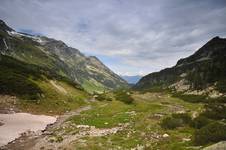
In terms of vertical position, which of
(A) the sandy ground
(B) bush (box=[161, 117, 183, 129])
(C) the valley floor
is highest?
(A) the sandy ground

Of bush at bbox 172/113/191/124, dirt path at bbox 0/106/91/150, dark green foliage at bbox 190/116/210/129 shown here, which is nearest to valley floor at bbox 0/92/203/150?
dirt path at bbox 0/106/91/150

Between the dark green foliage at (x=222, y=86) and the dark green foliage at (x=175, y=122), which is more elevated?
the dark green foliage at (x=222, y=86)

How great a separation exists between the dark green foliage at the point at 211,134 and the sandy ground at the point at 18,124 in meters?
20.8

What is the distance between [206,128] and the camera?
30453 mm

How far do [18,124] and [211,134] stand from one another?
95.2 feet

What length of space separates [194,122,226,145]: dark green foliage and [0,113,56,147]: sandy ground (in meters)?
20.8

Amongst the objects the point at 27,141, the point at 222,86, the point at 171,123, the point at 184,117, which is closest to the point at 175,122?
the point at 171,123

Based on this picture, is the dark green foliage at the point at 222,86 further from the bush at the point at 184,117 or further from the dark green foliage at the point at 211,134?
the dark green foliage at the point at 211,134

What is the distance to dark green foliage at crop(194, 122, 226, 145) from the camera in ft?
92.3

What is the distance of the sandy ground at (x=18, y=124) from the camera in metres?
36.5

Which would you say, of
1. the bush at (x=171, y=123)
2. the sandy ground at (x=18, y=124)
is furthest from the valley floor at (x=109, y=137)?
the sandy ground at (x=18, y=124)

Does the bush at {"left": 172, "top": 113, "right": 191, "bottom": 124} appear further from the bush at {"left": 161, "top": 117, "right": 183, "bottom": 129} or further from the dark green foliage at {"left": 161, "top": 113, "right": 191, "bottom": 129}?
the bush at {"left": 161, "top": 117, "right": 183, "bottom": 129}

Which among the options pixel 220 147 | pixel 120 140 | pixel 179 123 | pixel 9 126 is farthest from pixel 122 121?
pixel 220 147

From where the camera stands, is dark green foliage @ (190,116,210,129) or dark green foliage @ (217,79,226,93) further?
dark green foliage @ (217,79,226,93)
